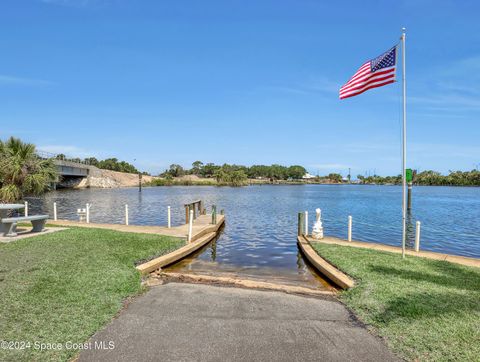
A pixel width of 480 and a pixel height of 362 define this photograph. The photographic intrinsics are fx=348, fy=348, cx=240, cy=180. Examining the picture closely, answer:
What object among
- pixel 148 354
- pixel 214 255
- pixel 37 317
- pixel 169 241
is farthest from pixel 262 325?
pixel 214 255

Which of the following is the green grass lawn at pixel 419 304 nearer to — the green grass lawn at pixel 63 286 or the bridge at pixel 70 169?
the green grass lawn at pixel 63 286

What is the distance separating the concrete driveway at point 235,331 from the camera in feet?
16.7

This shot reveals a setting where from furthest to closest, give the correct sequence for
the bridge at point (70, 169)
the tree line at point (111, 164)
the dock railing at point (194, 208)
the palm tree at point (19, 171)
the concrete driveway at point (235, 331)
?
the tree line at point (111, 164) < the bridge at point (70, 169) < the palm tree at point (19, 171) < the dock railing at point (194, 208) < the concrete driveway at point (235, 331)

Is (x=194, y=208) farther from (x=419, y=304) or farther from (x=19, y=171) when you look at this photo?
(x=419, y=304)

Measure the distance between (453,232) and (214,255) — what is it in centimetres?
2011

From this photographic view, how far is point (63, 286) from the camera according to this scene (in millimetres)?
7695

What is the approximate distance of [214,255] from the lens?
52.1 ft

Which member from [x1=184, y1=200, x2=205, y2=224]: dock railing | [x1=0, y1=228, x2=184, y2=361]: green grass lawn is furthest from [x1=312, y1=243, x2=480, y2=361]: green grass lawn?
[x1=184, y1=200, x2=205, y2=224]: dock railing

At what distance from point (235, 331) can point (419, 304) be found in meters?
3.75

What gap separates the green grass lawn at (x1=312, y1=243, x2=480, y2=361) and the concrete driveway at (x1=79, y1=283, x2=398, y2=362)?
1.37 ft

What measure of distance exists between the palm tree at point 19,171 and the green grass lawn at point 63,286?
1707 centimetres

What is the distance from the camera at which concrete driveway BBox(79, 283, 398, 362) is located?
5094 millimetres

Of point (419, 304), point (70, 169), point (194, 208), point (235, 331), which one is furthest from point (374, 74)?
point (70, 169)

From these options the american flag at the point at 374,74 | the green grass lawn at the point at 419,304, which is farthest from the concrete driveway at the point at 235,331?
the american flag at the point at 374,74
